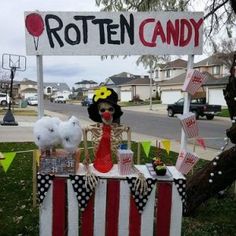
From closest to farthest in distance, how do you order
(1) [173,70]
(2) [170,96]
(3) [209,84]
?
1. (3) [209,84]
2. (2) [170,96]
3. (1) [173,70]

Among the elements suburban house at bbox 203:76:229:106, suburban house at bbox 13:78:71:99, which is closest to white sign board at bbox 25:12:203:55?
suburban house at bbox 203:76:229:106

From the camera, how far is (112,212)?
13.1 feet

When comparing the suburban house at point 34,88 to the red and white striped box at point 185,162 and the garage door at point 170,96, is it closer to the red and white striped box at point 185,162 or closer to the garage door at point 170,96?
the garage door at point 170,96

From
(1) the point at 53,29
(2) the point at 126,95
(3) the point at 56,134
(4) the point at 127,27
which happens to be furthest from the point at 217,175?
(2) the point at 126,95

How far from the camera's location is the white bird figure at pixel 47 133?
3895 mm

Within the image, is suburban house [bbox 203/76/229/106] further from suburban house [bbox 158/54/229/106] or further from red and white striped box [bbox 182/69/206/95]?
red and white striped box [bbox 182/69/206/95]

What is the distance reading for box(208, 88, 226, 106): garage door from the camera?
4647 centimetres

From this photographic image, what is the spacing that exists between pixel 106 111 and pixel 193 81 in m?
1.24

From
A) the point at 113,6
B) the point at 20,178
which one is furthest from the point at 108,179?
the point at 113,6

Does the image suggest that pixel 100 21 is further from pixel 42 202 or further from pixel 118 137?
pixel 42 202

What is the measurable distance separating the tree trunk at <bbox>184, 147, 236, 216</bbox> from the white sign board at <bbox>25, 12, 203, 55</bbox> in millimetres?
1483

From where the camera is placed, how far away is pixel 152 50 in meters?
5.55

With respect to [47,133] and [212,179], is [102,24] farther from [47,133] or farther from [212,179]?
[212,179]

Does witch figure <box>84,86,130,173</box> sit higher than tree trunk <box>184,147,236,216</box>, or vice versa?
witch figure <box>84,86,130,173</box>
